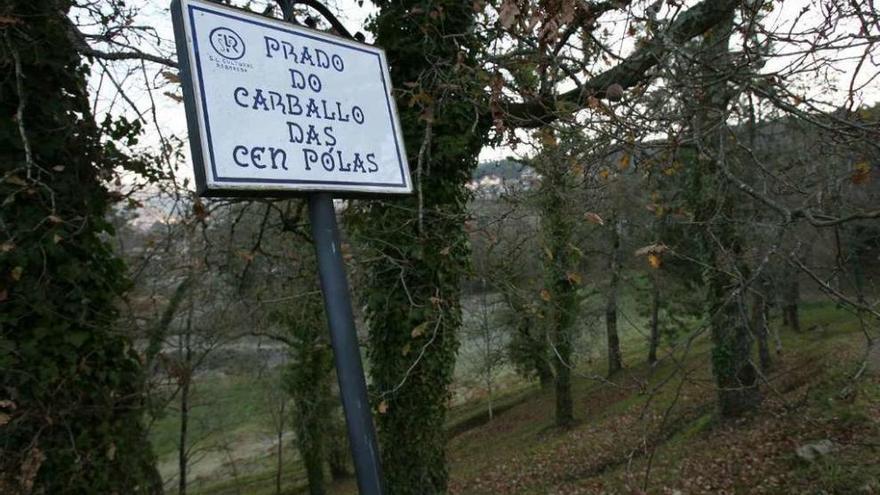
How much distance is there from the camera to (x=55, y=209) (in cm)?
356

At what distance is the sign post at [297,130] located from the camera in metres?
1.55

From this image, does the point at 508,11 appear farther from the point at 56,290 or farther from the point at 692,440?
the point at 692,440

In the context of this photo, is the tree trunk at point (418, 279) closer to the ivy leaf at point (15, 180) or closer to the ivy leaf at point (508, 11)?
the ivy leaf at point (15, 180)

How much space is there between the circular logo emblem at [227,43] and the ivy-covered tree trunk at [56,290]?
2.42 m

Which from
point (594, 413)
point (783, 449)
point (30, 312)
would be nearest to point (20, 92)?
point (30, 312)

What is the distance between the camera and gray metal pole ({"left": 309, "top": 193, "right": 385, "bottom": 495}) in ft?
5.45

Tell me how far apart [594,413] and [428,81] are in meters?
17.3

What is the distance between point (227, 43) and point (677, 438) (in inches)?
510

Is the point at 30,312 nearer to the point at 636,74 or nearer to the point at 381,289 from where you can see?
the point at 381,289

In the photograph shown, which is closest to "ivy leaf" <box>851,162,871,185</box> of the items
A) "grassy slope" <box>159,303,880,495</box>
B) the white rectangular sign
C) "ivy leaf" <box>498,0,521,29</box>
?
"grassy slope" <box>159,303,880,495</box>

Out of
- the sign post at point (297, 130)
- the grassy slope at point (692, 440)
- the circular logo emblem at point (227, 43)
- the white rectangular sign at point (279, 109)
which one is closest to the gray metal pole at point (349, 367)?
the sign post at point (297, 130)

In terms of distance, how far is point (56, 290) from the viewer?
A: 3.59 meters

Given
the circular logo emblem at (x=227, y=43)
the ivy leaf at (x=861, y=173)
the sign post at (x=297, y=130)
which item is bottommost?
the ivy leaf at (x=861, y=173)

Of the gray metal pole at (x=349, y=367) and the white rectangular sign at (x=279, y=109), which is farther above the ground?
the white rectangular sign at (x=279, y=109)
